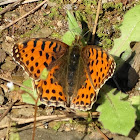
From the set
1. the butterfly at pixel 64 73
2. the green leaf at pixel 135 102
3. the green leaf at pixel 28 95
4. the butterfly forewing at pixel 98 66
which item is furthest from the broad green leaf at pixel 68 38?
the green leaf at pixel 135 102

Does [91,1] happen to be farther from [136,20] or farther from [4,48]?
[4,48]

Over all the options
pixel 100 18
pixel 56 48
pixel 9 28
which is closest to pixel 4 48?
pixel 9 28

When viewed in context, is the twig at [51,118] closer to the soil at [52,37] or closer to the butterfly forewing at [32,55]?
the soil at [52,37]

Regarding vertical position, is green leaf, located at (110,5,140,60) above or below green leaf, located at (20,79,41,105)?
above

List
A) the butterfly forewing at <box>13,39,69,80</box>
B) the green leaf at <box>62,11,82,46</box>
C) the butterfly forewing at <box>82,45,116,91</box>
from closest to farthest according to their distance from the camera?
1. the butterfly forewing at <box>82,45,116,91</box>
2. the butterfly forewing at <box>13,39,69,80</box>
3. the green leaf at <box>62,11,82,46</box>

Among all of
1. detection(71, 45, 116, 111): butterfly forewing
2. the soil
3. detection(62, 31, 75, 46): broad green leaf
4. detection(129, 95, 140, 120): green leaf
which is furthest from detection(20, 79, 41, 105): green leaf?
detection(129, 95, 140, 120): green leaf

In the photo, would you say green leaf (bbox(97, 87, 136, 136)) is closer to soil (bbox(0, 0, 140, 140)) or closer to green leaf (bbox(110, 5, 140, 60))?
soil (bbox(0, 0, 140, 140))
